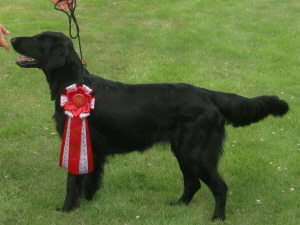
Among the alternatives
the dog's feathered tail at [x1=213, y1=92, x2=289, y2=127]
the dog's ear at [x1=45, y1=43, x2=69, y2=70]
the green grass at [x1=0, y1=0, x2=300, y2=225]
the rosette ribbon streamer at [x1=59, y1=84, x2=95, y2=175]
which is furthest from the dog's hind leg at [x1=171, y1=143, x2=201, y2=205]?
the dog's ear at [x1=45, y1=43, x2=69, y2=70]

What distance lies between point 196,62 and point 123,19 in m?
4.37

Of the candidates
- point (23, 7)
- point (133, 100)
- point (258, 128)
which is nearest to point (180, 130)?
point (133, 100)

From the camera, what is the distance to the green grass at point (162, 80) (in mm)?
4488

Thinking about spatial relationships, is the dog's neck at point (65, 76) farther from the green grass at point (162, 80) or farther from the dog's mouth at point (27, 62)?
the green grass at point (162, 80)

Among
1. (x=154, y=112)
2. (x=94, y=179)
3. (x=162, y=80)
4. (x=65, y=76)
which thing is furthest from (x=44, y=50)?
(x=162, y=80)

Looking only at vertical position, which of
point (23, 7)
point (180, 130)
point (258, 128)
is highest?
point (180, 130)

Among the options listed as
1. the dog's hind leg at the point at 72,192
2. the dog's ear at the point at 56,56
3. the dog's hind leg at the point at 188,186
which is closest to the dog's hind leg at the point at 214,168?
the dog's hind leg at the point at 188,186

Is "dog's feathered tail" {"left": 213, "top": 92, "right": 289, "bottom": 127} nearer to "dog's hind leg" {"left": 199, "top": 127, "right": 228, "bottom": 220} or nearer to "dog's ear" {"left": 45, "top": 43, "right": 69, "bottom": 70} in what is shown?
"dog's hind leg" {"left": 199, "top": 127, "right": 228, "bottom": 220}

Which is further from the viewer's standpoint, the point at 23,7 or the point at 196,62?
the point at 23,7

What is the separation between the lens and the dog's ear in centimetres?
414

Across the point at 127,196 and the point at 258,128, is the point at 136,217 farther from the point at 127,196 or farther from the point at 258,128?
the point at 258,128

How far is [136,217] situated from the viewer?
430 cm

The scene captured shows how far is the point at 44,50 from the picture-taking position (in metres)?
4.24

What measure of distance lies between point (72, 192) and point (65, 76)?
109 cm
